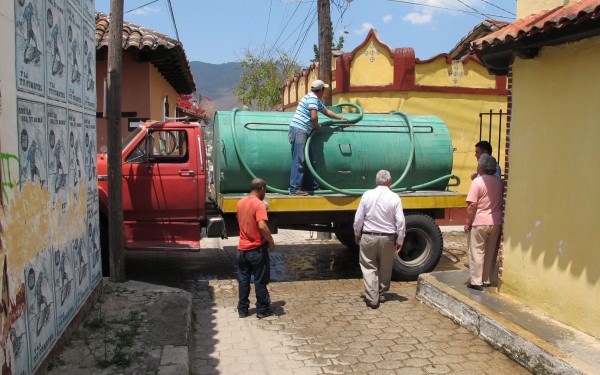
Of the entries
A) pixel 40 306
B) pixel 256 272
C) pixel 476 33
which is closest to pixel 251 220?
pixel 256 272

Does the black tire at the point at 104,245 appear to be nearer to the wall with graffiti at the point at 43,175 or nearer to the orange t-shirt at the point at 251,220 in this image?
the wall with graffiti at the point at 43,175

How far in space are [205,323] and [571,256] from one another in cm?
381

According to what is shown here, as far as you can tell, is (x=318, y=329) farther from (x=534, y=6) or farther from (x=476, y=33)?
(x=476, y=33)

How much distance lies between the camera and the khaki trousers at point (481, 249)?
599 centimetres

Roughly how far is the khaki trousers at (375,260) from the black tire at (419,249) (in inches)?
48.7

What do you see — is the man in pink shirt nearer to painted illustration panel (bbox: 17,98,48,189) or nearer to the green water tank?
the green water tank

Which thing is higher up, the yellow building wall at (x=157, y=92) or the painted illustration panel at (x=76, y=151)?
the yellow building wall at (x=157, y=92)

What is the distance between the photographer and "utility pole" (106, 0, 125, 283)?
6.28 metres

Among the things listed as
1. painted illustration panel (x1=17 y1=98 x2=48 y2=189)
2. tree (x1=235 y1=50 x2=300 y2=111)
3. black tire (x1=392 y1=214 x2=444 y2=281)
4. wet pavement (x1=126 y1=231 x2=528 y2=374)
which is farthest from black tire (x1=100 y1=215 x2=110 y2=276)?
tree (x1=235 y1=50 x2=300 y2=111)

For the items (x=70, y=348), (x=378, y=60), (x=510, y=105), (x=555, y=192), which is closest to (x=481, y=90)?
(x=378, y=60)

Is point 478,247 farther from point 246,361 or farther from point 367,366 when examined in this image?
point 246,361

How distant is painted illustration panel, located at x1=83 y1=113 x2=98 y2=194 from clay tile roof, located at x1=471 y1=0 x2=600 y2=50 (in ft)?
13.8

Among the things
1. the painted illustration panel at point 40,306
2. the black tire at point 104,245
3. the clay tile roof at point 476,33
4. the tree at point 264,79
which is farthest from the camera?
the tree at point 264,79

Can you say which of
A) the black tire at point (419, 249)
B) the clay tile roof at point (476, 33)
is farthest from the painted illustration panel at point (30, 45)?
the clay tile roof at point (476, 33)
